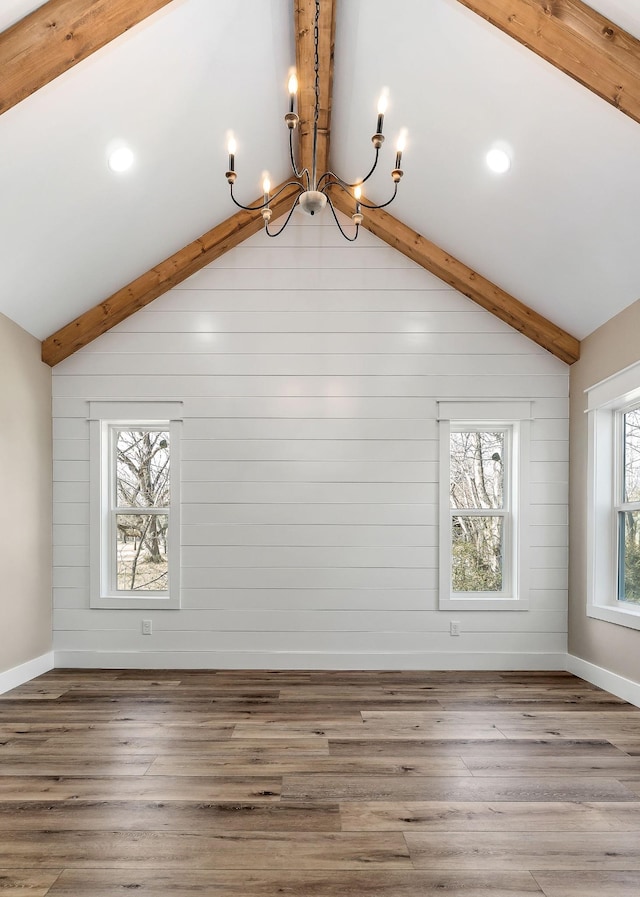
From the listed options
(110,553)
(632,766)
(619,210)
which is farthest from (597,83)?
(110,553)

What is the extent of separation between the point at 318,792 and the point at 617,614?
8.19 ft

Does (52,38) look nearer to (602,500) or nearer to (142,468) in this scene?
(142,468)

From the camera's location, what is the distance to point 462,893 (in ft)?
7.07

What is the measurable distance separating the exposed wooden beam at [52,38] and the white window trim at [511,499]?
3.31m

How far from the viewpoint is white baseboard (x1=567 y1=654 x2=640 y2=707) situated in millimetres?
4242

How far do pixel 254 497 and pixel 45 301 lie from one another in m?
2.01

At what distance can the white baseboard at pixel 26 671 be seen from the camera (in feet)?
14.7

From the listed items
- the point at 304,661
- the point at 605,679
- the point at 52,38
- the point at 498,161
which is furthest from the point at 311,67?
the point at 605,679

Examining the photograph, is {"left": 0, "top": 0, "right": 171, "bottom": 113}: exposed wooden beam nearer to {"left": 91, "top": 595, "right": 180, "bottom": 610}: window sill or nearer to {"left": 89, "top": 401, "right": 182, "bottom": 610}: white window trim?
{"left": 89, "top": 401, "right": 182, "bottom": 610}: white window trim

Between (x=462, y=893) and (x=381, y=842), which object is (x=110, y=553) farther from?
(x=462, y=893)

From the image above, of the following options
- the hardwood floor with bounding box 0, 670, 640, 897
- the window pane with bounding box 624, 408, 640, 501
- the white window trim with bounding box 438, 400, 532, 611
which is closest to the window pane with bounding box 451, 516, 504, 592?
the white window trim with bounding box 438, 400, 532, 611

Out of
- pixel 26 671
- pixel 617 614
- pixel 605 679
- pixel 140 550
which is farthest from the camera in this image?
pixel 140 550

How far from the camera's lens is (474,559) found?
533 centimetres

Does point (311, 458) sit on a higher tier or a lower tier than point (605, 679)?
higher
